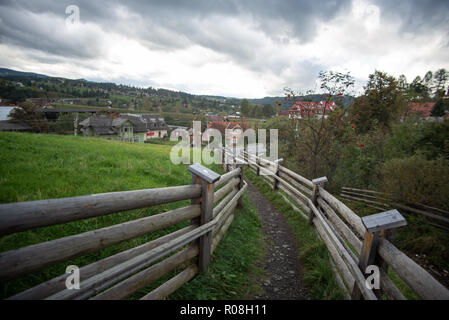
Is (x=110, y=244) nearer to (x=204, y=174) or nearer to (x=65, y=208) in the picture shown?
(x=65, y=208)

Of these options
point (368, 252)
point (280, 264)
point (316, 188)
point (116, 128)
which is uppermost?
point (116, 128)

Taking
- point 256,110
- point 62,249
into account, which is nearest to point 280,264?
point 62,249

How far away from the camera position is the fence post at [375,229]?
233 centimetres

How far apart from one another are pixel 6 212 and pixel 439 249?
9732 mm

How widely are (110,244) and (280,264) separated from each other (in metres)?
3.43

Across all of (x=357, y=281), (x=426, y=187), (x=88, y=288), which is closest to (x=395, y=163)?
(x=426, y=187)

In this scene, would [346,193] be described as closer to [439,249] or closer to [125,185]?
[439,249]

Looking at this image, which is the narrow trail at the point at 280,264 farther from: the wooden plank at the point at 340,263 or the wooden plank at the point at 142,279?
the wooden plank at the point at 142,279

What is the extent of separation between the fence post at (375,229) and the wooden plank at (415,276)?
0.10m

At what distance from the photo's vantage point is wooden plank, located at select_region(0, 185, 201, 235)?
1.42 meters

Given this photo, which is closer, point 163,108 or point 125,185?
point 125,185

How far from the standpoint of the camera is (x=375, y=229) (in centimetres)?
238

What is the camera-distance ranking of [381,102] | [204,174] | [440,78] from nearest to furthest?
[204,174] < [381,102] < [440,78]
